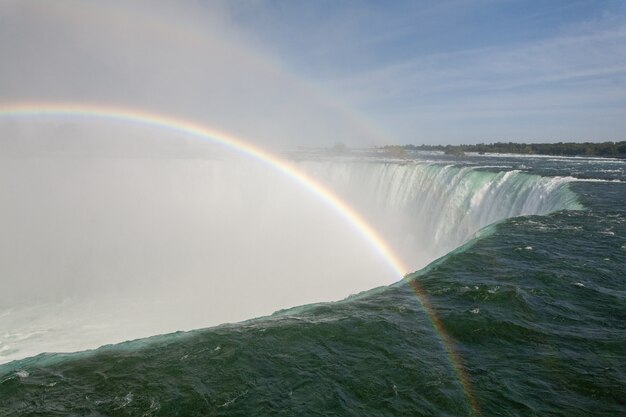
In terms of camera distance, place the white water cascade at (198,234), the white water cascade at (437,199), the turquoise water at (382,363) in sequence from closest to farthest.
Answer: the turquoise water at (382,363) < the white water cascade at (437,199) < the white water cascade at (198,234)

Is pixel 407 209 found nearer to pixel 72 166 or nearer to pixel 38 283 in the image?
pixel 38 283

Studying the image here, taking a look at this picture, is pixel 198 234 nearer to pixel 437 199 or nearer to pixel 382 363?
pixel 437 199

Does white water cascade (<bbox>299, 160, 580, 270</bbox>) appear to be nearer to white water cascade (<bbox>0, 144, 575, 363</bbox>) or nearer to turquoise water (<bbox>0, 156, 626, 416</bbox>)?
white water cascade (<bbox>0, 144, 575, 363</bbox>)

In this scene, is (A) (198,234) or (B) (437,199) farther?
(A) (198,234)

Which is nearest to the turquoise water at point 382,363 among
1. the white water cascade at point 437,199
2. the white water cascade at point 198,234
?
the white water cascade at point 437,199

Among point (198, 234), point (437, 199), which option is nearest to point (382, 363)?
point (437, 199)

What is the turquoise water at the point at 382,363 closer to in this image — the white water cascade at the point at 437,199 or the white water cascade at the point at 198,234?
the white water cascade at the point at 437,199

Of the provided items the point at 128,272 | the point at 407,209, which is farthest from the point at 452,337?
the point at 128,272

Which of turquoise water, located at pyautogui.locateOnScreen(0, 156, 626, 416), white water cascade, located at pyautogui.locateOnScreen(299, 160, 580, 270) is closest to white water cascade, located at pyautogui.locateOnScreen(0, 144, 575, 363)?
white water cascade, located at pyautogui.locateOnScreen(299, 160, 580, 270)

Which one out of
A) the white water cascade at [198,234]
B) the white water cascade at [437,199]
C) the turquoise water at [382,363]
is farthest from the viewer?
the white water cascade at [198,234]
